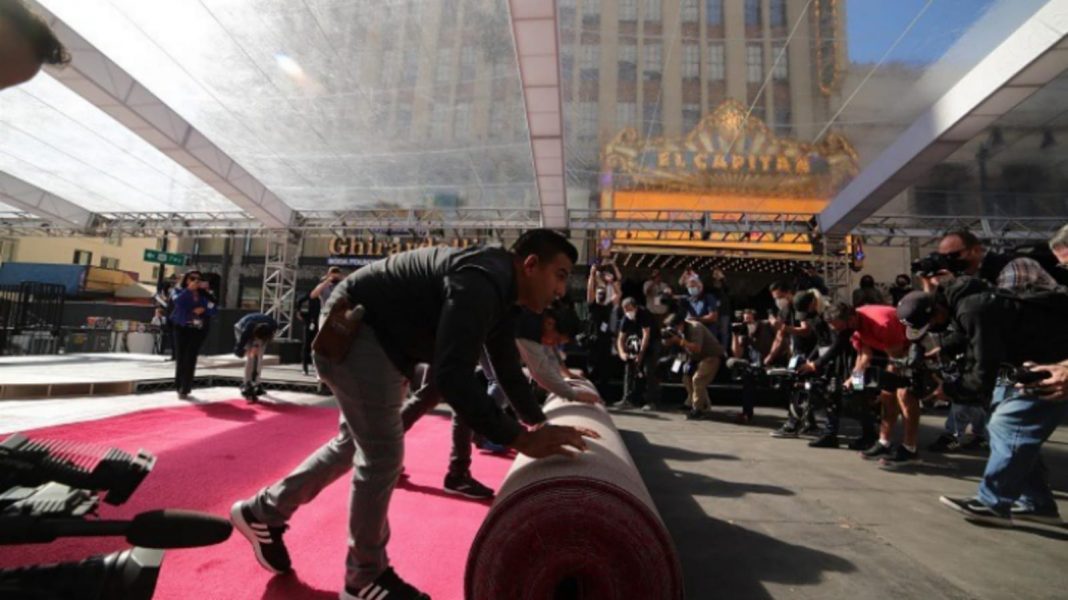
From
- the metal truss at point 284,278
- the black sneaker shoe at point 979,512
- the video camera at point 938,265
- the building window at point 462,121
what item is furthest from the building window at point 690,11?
the metal truss at point 284,278

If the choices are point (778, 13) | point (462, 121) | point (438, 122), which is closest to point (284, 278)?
point (438, 122)

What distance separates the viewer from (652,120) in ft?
28.9

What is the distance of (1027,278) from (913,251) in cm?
1513

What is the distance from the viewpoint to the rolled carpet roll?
132 centimetres

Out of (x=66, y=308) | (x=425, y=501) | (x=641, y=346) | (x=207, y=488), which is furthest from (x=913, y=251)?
(x=66, y=308)

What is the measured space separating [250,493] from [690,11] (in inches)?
302

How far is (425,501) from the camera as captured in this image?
2.99 meters

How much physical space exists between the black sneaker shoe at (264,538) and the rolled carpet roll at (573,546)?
1.03 meters

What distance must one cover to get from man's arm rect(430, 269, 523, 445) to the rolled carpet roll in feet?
0.68

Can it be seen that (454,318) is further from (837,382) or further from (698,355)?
(698,355)

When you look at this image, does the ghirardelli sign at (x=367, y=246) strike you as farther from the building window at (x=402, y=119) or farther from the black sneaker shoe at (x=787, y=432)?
the black sneaker shoe at (x=787, y=432)

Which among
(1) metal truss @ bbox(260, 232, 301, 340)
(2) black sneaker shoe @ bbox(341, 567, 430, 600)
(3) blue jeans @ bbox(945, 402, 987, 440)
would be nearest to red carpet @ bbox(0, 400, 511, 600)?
(2) black sneaker shoe @ bbox(341, 567, 430, 600)

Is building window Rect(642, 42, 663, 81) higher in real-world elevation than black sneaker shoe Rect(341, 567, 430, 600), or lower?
higher

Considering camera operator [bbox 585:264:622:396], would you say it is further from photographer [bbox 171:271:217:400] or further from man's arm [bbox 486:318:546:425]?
man's arm [bbox 486:318:546:425]
